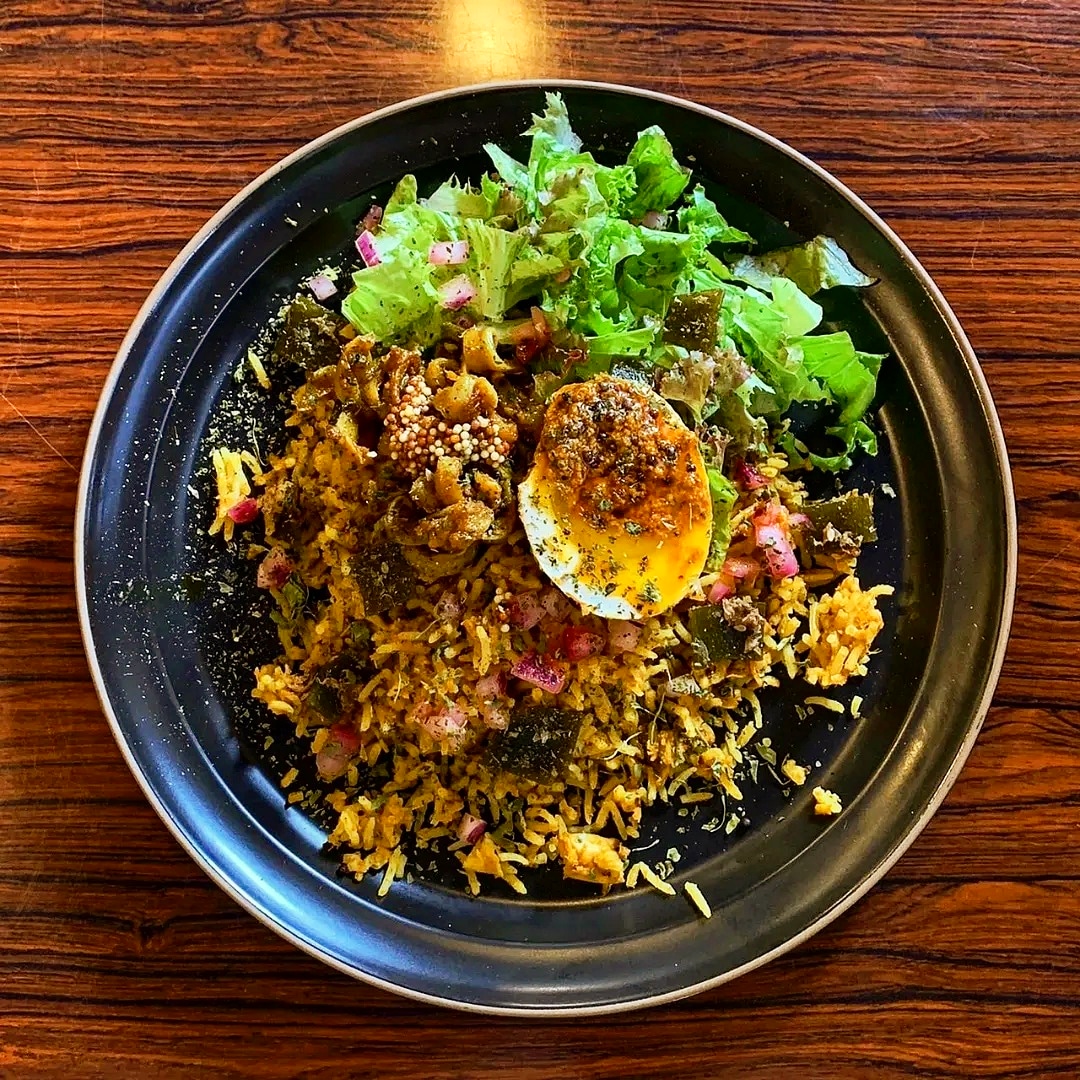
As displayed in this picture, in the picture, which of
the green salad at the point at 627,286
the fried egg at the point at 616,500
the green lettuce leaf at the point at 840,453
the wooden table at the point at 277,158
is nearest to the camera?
the fried egg at the point at 616,500

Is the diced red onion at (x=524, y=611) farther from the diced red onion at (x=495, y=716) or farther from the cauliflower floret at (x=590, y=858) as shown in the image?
the cauliflower floret at (x=590, y=858)

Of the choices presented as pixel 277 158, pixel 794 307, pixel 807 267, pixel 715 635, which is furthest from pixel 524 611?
pixel 277 158

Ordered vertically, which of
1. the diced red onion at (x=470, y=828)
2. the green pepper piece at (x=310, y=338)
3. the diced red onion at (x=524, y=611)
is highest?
the green pepper piece at (x=310, y=338)

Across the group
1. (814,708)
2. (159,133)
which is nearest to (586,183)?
(159,133)

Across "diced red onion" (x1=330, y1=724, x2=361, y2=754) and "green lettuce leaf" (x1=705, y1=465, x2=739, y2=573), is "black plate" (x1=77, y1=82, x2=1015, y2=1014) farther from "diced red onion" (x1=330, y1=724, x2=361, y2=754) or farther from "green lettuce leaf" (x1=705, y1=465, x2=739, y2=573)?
"green lettuce leaf" (x1=705, y1=465, x2=739, y2=573)

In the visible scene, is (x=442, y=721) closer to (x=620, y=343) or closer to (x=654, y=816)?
(x=654, y=816)

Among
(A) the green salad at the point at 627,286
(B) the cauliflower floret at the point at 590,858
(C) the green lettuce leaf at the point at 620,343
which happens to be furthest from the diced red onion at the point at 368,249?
(B) the cauliflower floret at the point at 590,858
